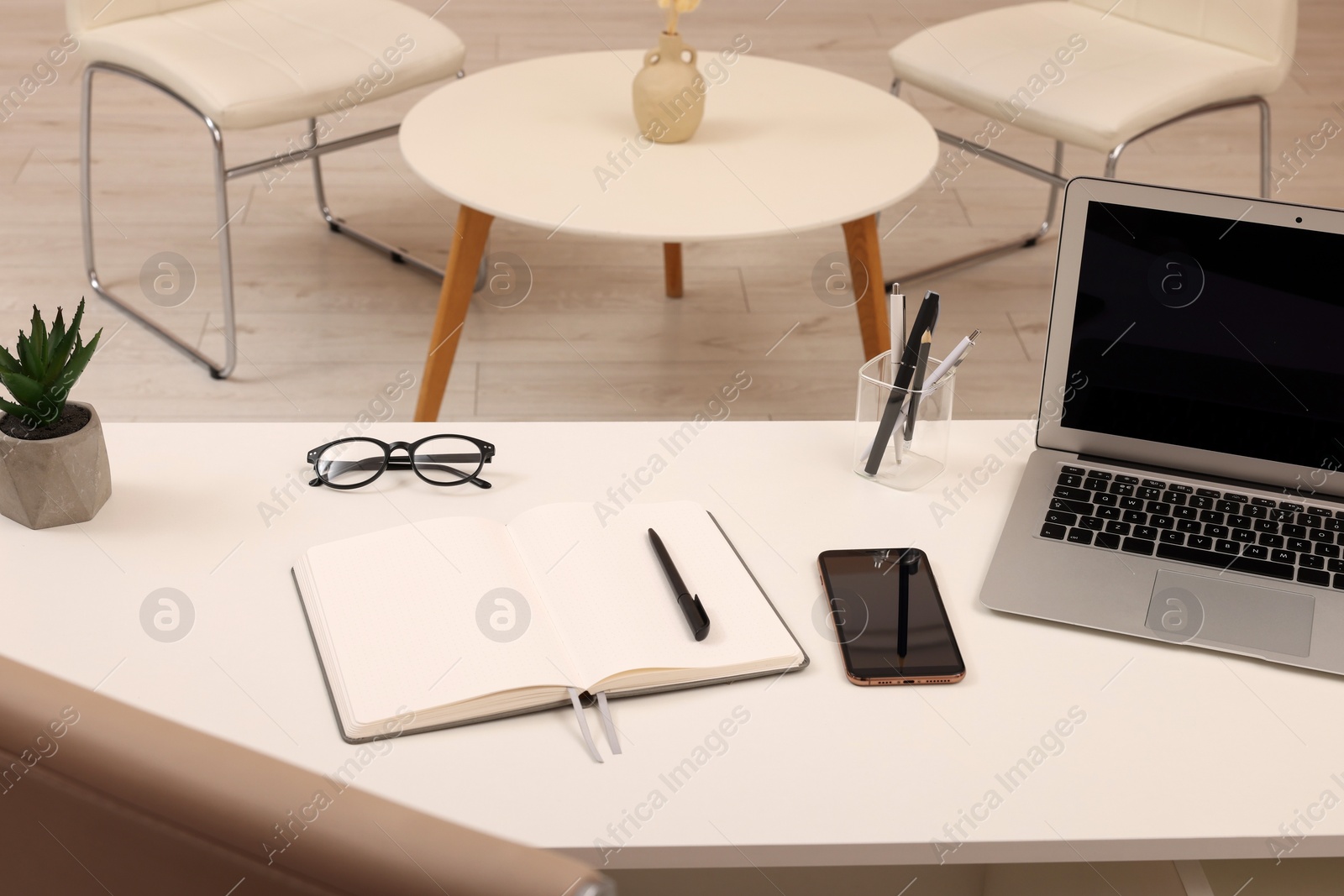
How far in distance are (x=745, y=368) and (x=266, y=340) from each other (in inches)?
35.9

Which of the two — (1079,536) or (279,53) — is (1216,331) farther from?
(279,53)

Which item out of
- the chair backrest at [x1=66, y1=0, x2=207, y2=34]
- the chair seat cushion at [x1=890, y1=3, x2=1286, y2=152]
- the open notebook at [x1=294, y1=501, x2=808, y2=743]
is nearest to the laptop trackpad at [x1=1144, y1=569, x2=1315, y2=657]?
the open notebook at [x1=294, y1=501, x2=808, y2=743]

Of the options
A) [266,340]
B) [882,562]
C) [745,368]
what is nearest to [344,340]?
[266,340]

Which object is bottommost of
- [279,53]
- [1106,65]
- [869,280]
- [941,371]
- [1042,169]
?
[1042,169]

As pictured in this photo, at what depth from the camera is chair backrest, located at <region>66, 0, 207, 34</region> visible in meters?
2.22

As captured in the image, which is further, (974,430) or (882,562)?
(974,430)

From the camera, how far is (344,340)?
93.7 inches

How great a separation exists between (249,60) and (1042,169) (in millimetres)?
1549

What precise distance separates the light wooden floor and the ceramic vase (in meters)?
0.54

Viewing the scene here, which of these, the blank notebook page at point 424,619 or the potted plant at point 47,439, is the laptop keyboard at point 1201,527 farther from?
the potted plant at point 47,439

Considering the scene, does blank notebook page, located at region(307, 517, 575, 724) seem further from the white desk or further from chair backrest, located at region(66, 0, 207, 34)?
chair backrest, located at region(66, 0, 207, 34)

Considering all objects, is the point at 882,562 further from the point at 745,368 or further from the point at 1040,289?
the point at 1040,289

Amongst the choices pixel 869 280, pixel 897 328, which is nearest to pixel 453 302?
pixel 869 280

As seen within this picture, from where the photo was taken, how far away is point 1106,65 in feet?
7.56
